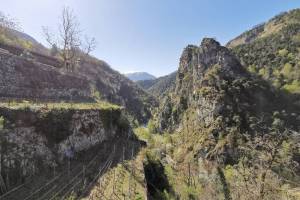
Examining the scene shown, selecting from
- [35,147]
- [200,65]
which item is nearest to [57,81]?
[35,147]

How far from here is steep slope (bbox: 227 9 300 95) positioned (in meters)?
134

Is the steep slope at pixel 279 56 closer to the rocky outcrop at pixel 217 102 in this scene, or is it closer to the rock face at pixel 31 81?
the rocky outcrop at pixel 217 102

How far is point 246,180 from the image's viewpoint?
73.7ft

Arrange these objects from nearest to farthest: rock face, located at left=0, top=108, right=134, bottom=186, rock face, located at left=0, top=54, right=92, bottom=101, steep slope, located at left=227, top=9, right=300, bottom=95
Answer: rock face, located at left=0, top=108, right=134, bottom=186
rock face, located at left=0, top=54, right=92, bottom=101
steep slope, located at left=227, top=9, right=300, bottom=95

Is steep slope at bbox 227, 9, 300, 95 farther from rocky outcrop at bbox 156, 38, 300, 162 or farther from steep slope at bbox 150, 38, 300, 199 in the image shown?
rocky outcrop at bbox 156, 38, 300, 162

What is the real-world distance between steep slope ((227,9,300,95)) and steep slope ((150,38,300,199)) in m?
10.6

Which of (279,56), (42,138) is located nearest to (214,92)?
(279,56)

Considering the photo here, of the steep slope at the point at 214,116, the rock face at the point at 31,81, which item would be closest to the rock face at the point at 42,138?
the rock face at the point at 31,81

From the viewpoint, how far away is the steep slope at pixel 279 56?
134475mm

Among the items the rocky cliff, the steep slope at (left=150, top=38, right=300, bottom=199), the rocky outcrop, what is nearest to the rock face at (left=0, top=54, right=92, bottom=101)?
the rocky cliff

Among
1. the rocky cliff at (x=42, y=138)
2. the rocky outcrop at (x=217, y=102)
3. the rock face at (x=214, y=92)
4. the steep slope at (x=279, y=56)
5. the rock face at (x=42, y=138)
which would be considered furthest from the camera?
the steep slope at (x=279, y=56)

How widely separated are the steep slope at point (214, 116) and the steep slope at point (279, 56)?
10599 mm

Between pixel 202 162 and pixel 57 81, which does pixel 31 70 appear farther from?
pixel 202 162

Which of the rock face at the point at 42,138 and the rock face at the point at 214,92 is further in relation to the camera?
the rock face at the point at 214,92
